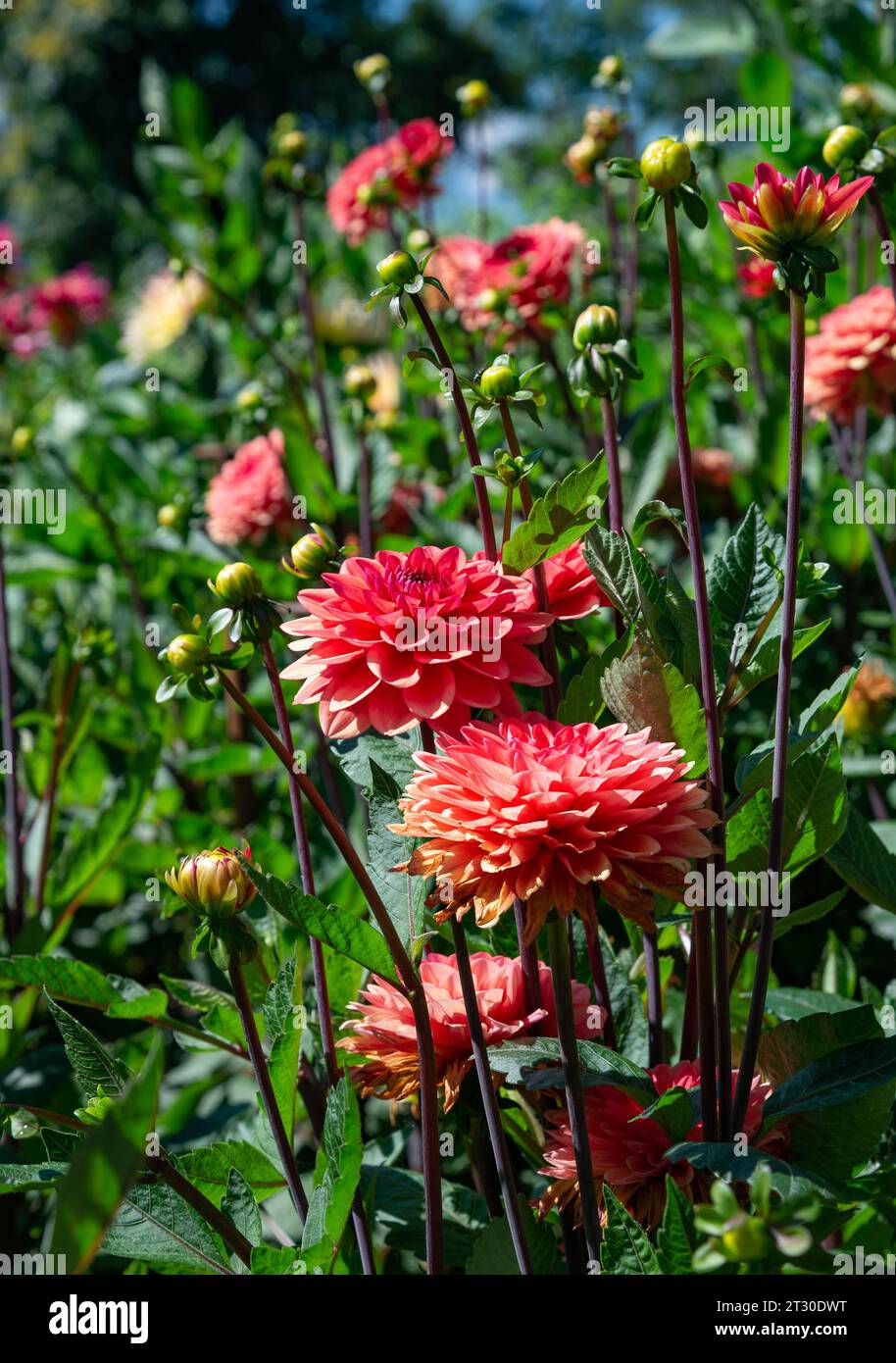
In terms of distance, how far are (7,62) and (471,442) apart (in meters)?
15.5

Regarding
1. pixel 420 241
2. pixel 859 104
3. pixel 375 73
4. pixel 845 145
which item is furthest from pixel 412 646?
pixel 375 73

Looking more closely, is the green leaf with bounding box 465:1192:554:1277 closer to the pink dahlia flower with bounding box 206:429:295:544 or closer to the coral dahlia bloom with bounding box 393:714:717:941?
the coral dahlia bloom with bounding box 393:714:717:941

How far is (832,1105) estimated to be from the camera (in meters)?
0.58

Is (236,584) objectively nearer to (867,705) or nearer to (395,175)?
(867,705)

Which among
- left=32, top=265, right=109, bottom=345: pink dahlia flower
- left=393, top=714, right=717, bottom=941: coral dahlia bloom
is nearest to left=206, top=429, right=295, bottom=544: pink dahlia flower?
left=393, top=714, right=717, bottom=941: coral dahlia bloom

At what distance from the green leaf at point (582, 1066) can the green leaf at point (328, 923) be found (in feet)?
0.23

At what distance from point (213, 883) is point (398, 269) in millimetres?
320

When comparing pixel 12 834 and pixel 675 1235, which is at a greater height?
pixel 12 834

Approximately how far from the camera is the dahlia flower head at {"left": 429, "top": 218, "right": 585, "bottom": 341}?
125cm

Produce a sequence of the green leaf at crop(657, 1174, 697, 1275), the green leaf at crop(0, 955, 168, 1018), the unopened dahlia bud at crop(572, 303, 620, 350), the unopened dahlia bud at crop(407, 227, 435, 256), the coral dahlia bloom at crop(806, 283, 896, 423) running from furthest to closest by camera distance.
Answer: the unopened dahlia bud at crop(407, 227, 435, 256)
the coral dahlia bloom at crop(806, 283, 896, 423)
the green leaf at crop(0, 955, 168, 1018)
the unopened dahlia bud at crop(572, 303, 620, 350)
the green leaf at crop(657, 1174, 697, 1275)

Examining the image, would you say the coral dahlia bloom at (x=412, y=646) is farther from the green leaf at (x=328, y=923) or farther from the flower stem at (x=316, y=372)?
the flower stem at (x=316, y=372)

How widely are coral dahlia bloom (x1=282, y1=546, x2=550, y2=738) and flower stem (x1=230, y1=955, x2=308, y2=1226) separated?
132mm

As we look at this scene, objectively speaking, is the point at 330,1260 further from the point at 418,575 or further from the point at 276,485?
the point at 276,485
